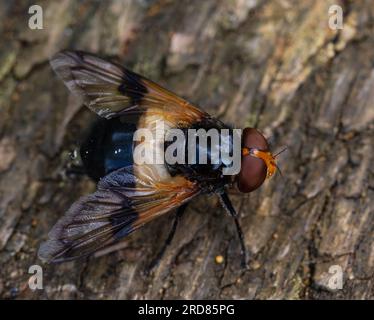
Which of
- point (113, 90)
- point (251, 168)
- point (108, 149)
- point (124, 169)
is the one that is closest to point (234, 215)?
point (251, 168)

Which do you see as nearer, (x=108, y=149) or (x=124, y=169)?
(x=124, y=169)

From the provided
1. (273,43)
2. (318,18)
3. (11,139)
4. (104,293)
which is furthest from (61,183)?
(318,18)

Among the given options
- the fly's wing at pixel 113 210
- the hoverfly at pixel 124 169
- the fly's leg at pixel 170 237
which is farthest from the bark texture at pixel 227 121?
the fly's wing at pixel 113 210

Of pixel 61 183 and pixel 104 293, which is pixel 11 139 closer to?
pixel 61 183

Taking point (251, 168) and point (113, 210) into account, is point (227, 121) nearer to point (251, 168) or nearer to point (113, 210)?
point (251, 168)

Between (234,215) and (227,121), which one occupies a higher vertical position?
(227,121)

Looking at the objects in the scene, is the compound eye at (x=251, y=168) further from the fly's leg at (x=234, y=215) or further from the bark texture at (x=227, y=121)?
the bark texture at (x=227, y=121)
